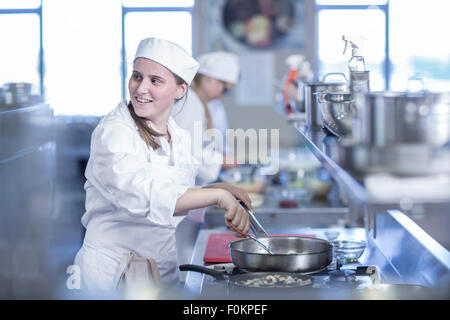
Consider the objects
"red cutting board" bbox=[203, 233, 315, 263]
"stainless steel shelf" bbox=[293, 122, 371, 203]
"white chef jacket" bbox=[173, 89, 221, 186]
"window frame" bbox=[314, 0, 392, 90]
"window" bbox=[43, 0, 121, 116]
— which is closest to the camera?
"stainless steel shelf" bbox=[293, 122, 371, 203]

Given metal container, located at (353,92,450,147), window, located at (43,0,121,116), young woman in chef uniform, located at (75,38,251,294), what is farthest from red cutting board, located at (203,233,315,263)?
→ window, located at (43,0,121,116)

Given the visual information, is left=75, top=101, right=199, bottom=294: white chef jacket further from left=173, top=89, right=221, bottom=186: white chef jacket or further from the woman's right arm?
left=173, top=89, right=221, bottom=186: white chef jacket

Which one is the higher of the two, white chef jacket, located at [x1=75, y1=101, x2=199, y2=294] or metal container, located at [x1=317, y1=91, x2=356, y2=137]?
metal container, located at [x1=317, y1=91, x2=356, y2=137]

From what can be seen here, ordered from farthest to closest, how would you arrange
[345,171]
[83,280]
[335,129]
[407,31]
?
[407,31]
[83,280]
[335,129]
[345,171]

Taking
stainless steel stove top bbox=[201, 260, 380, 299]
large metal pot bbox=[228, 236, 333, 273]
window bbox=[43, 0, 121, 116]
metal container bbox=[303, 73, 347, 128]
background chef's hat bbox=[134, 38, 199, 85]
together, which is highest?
window bbox=[43, 0, 121, 116]

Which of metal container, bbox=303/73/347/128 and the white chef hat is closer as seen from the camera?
metal container, bbox=303/73/347/128

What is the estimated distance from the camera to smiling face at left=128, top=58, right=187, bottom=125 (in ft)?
5.23

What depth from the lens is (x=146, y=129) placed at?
168cm

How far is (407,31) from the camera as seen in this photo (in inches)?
191

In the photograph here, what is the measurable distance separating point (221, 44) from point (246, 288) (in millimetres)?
4942

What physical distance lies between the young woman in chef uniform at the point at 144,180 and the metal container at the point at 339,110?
30 centimetres

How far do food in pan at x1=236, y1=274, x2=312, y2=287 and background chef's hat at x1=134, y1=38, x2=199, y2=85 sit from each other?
565 mm
